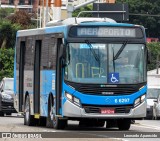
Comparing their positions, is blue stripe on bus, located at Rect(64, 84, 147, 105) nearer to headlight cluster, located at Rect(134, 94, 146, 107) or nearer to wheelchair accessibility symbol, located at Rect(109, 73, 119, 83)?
headlight cluster, located at Rect(134, 94, 146, 107)

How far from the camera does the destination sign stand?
2598 cm

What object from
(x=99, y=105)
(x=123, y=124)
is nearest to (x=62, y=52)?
(x=99, y=105)

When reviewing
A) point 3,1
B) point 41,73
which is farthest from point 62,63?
point 3,1

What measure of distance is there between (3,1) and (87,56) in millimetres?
170992

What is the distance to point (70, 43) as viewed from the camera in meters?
25.7

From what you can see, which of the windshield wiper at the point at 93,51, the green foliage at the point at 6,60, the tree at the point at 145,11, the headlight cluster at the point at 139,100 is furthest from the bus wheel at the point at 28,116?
the tree at the point at 145,11

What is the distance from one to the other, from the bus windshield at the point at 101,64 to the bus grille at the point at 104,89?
111 mm

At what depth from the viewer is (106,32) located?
26.2m

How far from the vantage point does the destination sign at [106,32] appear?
26.0 meters

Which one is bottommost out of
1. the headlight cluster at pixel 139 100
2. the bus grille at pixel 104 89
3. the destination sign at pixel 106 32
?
the headlight cluster at pixel 139 100

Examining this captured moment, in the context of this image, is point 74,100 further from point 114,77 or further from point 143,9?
point 143,9

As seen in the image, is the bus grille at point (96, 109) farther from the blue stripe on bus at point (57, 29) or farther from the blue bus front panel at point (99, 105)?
the blue stripe on bus at point (57, 29)

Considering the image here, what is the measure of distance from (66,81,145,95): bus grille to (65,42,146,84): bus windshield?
11 centimetres

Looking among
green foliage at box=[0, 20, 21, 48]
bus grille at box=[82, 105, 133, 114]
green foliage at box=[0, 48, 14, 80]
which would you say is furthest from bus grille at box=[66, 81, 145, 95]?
green foliage at box=[0, 20, 21, 48]
